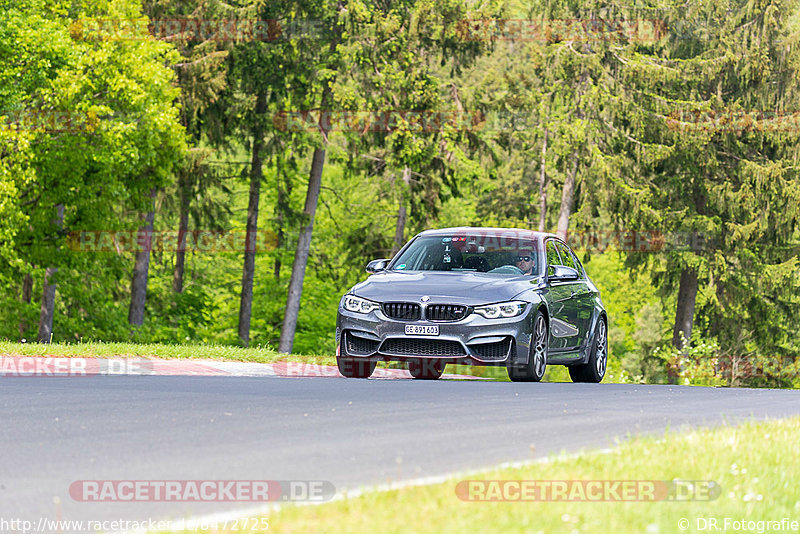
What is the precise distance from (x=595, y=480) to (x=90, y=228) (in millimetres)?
25048

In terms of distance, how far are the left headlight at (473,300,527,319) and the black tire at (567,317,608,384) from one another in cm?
298

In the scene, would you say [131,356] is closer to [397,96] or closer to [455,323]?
[455,323]

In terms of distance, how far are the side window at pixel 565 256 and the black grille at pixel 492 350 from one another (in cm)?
319

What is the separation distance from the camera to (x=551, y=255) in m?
16.2

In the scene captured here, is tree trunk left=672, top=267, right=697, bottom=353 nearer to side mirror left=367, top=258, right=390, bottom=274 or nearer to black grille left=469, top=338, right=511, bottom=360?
side mirror left=367, top=258, right=390, bottom=274

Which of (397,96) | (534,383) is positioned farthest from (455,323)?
(397,96)

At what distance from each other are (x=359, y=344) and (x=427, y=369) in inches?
117

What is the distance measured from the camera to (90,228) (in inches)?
1189

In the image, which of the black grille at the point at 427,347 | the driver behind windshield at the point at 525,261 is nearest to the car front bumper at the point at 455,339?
the black grille at the point at 427,347

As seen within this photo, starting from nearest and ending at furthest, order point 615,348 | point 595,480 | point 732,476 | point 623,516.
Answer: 1. point 623,516
2. point 595,480
3. point 732,476
4. point 615,348

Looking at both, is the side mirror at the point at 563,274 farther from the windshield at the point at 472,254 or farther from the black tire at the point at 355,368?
the black tire at the point at 355,368

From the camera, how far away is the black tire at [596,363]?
16.7 metres

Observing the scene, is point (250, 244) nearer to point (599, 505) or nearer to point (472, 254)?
point (472, 254)

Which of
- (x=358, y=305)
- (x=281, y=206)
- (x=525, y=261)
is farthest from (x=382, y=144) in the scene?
(x=358, y=305)
